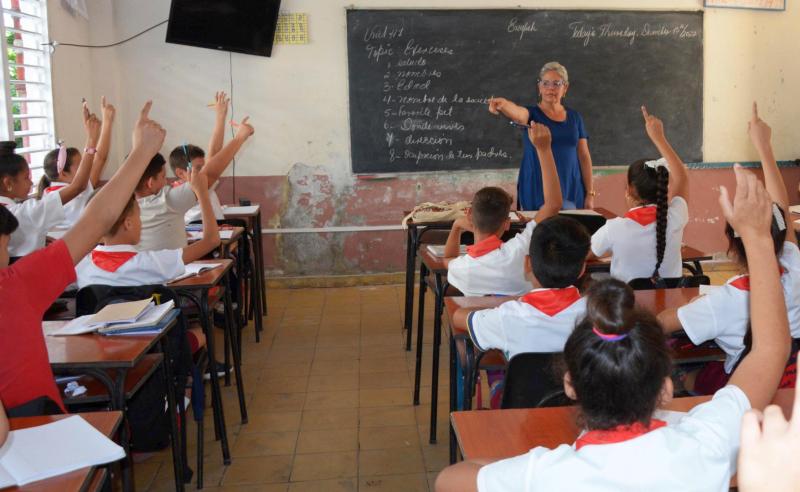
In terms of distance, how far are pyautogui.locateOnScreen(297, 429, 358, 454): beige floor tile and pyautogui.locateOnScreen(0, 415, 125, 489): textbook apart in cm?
168

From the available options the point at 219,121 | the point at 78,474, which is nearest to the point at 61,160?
the point at 219,121

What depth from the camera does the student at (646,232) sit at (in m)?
3.03

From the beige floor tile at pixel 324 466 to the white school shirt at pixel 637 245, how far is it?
4.33 feet

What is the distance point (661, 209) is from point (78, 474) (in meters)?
2.43

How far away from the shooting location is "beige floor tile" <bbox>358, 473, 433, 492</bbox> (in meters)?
2.72

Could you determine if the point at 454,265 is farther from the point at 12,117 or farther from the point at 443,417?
the point at 12,117

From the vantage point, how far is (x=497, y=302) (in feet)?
8.25

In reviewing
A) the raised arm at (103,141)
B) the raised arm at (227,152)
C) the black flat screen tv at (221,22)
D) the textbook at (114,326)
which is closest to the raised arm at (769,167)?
the textbook at (114,326)

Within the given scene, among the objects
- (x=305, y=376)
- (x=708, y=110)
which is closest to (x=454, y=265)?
(x=305, y=376)

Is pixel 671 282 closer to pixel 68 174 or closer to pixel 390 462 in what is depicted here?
pixel 390 462

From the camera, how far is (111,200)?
1.89m

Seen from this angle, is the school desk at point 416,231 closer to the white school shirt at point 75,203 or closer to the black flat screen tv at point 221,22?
the white school shirt at point 75,203

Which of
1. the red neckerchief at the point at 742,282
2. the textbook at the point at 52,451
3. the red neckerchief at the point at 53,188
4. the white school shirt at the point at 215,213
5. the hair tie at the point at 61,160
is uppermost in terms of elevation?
the hair tie at the point at 61,160

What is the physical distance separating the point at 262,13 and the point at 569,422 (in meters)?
4.64
